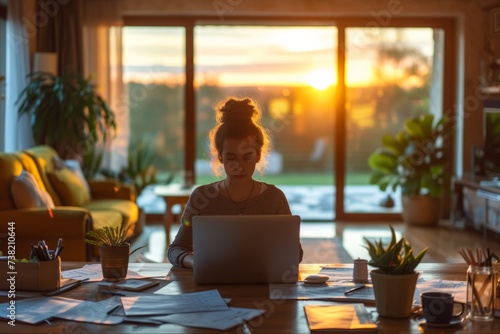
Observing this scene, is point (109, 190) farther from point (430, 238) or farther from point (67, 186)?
point (430, 238)

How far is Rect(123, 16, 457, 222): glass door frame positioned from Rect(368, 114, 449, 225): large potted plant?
438mm

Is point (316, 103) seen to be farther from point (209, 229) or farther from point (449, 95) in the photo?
point (209, 229)

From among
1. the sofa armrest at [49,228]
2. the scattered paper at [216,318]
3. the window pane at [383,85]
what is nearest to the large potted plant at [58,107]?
the sofa armrest at [49,228]

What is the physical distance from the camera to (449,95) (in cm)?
842

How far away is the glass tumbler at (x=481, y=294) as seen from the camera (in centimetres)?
207

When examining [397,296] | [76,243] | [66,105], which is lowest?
[76,243]

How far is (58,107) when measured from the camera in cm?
693

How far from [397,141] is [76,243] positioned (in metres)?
4.02

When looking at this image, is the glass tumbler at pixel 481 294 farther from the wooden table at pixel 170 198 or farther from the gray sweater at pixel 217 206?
the wooden table at pixel 170 198

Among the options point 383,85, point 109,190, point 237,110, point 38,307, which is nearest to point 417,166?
point 383,85

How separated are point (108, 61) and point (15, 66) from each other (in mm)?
1279

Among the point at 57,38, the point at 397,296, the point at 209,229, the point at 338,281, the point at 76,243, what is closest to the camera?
the point at 397,296

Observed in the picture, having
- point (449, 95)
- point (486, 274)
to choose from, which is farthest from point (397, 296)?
point (449, 95)

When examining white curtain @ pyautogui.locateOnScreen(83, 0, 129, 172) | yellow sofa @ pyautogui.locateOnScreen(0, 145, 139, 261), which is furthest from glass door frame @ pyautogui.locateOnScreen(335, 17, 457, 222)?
yellow sofa @ pyautogui.locateOnScreen(0, 145, 139, 261)
